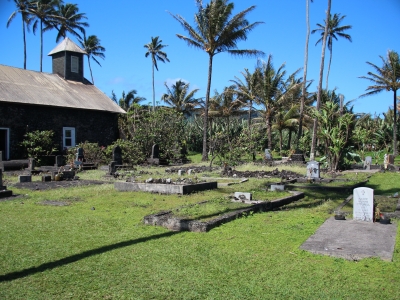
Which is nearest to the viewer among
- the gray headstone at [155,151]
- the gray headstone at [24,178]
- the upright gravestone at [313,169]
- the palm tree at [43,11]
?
the gray headstone at [24,178]

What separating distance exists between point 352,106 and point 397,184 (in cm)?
2770

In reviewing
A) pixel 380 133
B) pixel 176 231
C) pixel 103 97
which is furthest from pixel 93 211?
pixel 380 133

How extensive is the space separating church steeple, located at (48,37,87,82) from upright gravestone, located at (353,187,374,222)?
2554 cm

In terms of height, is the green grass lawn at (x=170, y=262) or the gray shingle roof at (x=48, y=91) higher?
the gray shingle roof at (x=48, y=91)

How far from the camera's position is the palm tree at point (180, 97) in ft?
153

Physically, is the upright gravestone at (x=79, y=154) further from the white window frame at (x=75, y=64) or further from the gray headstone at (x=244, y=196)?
the gray headstone at (x=244, y=196)

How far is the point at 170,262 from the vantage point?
17.2 ft

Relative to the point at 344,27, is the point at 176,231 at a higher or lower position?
lower

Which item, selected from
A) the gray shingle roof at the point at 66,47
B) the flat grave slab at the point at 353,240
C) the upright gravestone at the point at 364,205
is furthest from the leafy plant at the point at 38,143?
the flat grave slab at the point at 353,240

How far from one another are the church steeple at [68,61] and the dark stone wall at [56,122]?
443 centimetres

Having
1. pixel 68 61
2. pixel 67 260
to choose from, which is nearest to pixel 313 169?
pixel 67 260

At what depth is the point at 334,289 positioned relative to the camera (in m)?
4.37

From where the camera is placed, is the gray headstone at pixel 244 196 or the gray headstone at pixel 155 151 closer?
the gray headstone at pixel 244 196

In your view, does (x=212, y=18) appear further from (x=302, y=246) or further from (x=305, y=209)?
(x=302, y=246)
